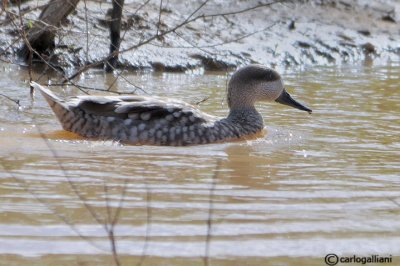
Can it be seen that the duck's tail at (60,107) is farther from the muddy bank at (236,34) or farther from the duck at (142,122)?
the muddy bank at (236,34)

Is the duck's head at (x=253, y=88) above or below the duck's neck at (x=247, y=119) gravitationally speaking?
above

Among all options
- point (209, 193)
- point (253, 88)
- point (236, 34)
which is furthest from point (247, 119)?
point (236, 34)

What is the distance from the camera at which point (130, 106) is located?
28.4 ft

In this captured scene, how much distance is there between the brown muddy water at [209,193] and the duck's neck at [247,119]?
0.13 meters

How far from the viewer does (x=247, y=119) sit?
9250 millimetres

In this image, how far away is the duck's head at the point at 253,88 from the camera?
9.54 m

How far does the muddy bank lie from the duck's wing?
2.68m

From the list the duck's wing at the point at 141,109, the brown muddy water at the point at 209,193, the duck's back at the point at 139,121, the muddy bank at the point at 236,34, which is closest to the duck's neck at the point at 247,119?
the brown muddy water at the point at 209,193

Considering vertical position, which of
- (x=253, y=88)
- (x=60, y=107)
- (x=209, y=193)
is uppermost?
(x=253, y=88)

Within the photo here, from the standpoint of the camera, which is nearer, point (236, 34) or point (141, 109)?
point (141, 109)

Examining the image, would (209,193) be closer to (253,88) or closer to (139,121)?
(139,121)

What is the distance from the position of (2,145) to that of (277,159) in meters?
2.03

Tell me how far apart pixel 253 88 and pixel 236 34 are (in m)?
4.59

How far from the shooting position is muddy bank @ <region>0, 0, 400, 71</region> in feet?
40.6
